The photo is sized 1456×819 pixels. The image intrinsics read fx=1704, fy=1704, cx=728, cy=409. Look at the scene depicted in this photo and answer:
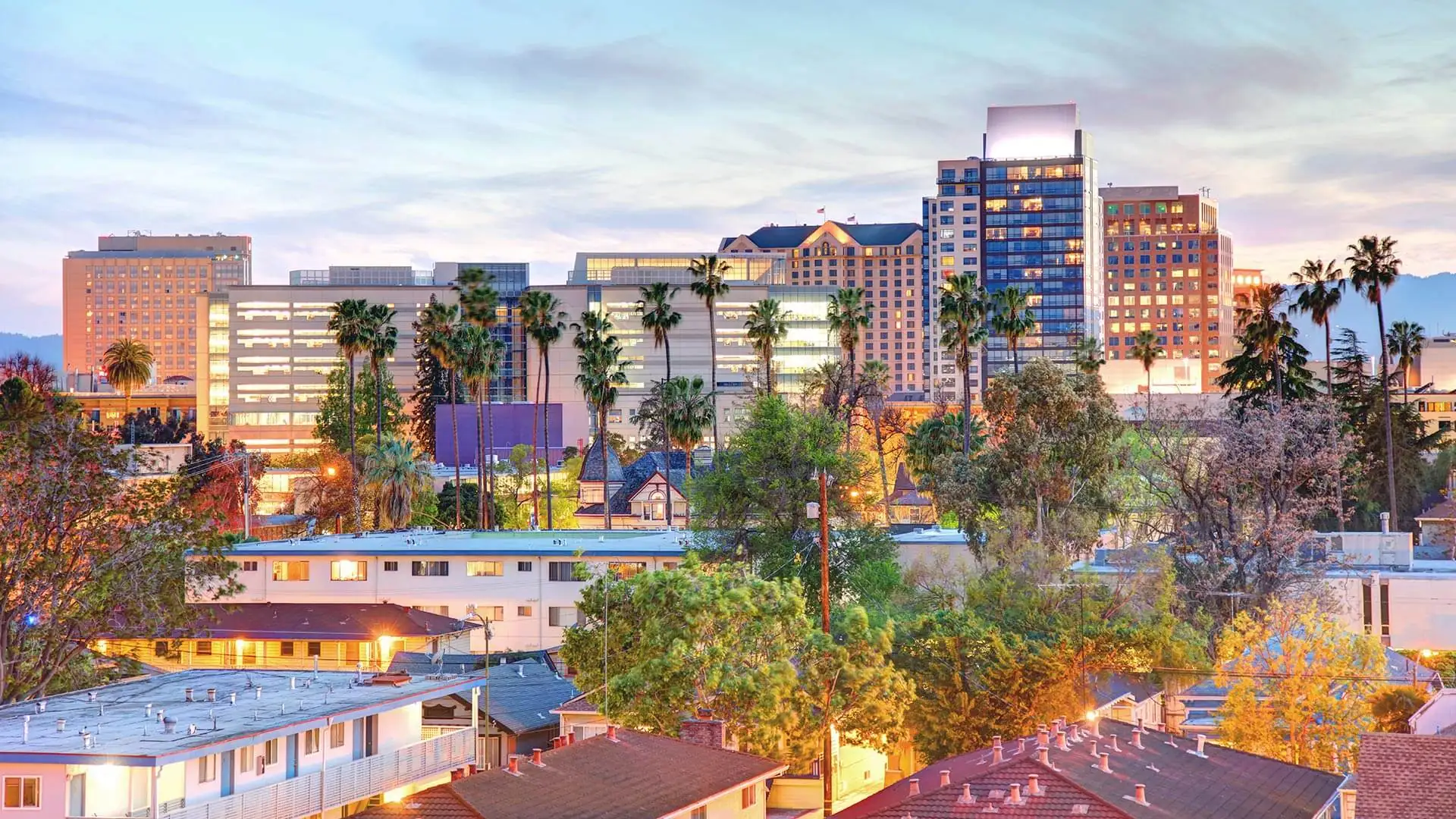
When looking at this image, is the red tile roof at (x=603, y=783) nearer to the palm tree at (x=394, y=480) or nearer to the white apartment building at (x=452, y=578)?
the white apartment building at (x=452, y=578)

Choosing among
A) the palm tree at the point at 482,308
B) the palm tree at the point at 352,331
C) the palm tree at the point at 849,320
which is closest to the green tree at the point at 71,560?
the palm tree at the point at 482,308

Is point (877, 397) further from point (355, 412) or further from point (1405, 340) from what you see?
point (355, 412)

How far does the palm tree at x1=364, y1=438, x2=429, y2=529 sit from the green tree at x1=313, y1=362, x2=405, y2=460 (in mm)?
35981

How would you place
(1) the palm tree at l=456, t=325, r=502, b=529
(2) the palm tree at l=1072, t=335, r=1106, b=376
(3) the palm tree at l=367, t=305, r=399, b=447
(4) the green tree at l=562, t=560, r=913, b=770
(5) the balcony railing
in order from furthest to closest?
1. (2) the palm tree at l=1072, t=335, r=1106, b=376
2. (3) the palm tree at l=367, t=305, r=399, b=447
3. (1) the palm tree at l=456, t=325, r=502, b=529
4. (4) the green tree at l=562, t=560, r=913, b=770
5. (5) the balcony railing

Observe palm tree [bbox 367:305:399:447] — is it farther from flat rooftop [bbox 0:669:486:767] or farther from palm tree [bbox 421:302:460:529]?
flat rooftop [bbox 0:669:486:767]

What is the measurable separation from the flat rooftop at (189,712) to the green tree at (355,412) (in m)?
105

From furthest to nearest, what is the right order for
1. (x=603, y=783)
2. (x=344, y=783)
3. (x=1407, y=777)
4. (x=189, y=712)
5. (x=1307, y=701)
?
(x=1307, y=701)
(x=344, y=783)
(x=189, y=712)
(x=603, y=783)
(x=1407, y=777)

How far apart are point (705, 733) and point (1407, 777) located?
59.4 feet

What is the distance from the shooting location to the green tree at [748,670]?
4872cm

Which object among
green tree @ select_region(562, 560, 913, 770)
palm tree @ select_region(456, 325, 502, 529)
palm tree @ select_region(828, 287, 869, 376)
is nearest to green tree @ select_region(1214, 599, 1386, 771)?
green tree @ select_region(562, 560, 913, 770)

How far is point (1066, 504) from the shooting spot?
253 ft

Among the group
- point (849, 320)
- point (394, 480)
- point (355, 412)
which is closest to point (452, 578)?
point (394, 480)

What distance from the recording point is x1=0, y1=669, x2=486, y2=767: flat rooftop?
3478 cm

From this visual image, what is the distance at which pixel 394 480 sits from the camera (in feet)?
367
